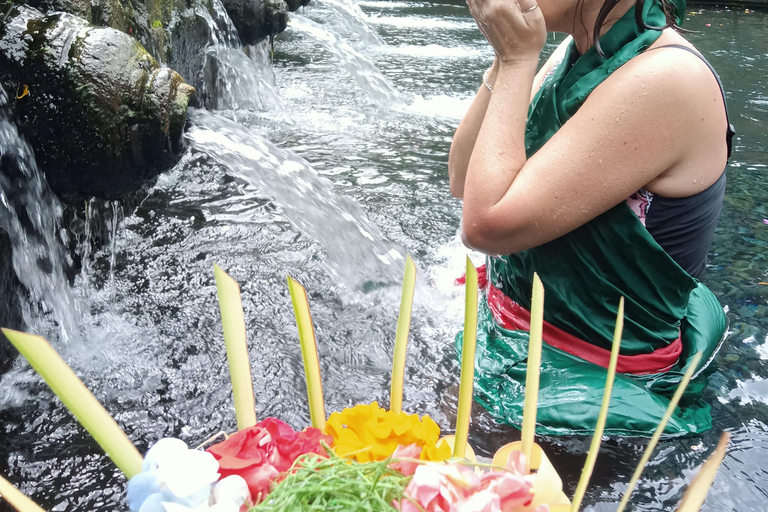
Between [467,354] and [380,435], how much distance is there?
0.12 m

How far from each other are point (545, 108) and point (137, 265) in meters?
1.88

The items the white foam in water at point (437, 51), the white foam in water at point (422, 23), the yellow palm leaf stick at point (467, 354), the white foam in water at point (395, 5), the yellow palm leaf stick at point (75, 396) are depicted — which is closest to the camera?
the yellow palm leaf stick at point (75, 396)

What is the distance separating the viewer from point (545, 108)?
181 centimetres

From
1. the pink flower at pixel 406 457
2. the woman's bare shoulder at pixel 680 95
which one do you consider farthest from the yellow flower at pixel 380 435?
the woman's bare shoulder at pixel 680 95

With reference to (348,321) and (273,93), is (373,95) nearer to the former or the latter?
(273,93)

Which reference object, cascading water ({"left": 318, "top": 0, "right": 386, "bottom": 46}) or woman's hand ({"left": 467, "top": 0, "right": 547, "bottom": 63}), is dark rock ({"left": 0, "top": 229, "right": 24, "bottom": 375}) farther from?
cascading water ({"left": 318, "top": 0, "right": 386, "bottom": 46})

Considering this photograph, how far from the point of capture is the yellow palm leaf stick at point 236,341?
606 millimetres

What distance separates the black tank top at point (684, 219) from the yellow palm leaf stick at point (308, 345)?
1232 millimetres

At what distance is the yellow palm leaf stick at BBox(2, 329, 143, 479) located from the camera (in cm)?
49

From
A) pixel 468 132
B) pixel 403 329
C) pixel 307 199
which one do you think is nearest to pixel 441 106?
pixel 307 199

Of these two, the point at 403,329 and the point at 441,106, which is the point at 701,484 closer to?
the point at 403,329

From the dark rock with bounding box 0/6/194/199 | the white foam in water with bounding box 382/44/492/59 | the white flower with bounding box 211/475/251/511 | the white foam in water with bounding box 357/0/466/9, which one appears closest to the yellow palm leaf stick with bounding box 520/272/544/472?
the white flower with bounding box 211/475/251/511

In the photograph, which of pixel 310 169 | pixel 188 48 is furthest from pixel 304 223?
pixel 188 48

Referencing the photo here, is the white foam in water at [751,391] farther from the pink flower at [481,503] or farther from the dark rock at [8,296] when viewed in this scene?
the dark rock at [8,296]
